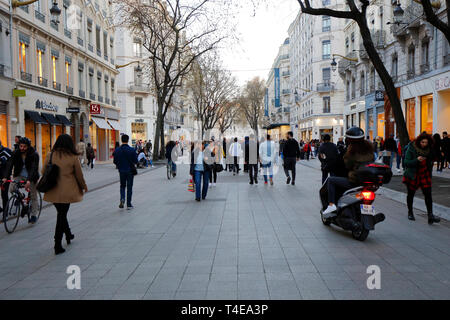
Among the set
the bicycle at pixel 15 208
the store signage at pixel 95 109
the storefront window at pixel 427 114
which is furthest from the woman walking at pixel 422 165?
the store signage at pixel 95 109

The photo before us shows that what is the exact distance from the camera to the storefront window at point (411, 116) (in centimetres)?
2492

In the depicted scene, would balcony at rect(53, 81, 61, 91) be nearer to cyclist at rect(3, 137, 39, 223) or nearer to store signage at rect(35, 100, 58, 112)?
store signage at rect(35, 100, 58, 112)

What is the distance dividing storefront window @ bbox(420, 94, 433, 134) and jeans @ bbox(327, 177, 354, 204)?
709 inches

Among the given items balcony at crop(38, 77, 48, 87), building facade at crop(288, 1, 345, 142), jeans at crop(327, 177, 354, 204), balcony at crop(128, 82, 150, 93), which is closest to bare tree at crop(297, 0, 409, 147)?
jeans at crop(327, 177, 354, 204)

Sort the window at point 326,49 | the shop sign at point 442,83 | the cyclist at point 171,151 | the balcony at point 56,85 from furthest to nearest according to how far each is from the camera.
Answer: the window at point 326,49 < the balcony at point 56,85 < the shop sign at point 442,83 < the cyclist at point 171,151

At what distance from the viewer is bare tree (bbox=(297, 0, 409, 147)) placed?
12031 millimetres

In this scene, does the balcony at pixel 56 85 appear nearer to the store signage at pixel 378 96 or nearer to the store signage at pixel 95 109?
the store signage at pixel 95 109

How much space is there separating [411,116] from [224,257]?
23.3 metres

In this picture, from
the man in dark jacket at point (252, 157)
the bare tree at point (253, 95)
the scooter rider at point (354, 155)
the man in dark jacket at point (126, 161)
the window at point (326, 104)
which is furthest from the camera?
the bare tree at point (253, 95)

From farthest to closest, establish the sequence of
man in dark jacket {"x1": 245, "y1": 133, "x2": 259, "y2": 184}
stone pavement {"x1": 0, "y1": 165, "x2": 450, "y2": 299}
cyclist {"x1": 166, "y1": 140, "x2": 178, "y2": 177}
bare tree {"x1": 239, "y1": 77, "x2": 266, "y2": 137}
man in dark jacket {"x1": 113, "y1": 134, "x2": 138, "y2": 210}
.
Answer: bare tree {"x1": 239, "y1": 77, "x2": 266, "y2": 137}, cyclist {"x1": 166, "y1": 140, "x2": 178, "y2": 177}, man in dark jacket {"x1": 245, "y1": 133, "x2": 259, "y2": 184}, man in dark jacket {"x1": 113, "y1": 134, "x2": 138, "y2": 210}, stone pavement {"x1": 0, "y1": 165, "x2": 450, "y2": 299}

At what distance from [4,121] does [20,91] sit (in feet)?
5.87

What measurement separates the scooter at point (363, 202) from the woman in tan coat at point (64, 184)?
428 cm

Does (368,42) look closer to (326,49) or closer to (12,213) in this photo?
(12,213)

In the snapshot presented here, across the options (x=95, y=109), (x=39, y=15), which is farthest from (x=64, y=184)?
(x=95, y=109)
